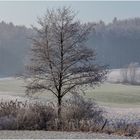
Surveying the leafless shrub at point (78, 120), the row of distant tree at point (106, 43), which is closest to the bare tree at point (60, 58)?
the leafless shrub at point (78, 120)

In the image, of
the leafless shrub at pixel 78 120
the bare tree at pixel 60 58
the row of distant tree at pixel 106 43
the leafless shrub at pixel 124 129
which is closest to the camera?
the leafless shrub at pixel 124 129

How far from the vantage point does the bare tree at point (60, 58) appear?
19812 millimetres

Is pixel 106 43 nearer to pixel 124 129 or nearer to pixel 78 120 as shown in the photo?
pixel 78 120

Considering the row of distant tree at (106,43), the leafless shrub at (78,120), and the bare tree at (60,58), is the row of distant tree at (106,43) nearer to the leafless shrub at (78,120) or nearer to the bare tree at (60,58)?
the bare tree at (60,58)

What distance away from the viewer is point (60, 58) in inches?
788

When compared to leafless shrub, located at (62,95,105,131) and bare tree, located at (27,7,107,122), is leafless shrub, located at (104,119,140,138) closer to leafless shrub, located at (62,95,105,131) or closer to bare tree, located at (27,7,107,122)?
leafless shrub, located at (62,95,105,131)

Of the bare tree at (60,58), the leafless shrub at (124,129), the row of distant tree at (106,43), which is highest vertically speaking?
the row of distant tree at (106,43)

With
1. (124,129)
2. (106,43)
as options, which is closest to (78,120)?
(124,129)

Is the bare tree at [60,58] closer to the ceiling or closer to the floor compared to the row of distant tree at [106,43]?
closer to the floor

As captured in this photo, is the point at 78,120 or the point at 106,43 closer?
the point at 78,120

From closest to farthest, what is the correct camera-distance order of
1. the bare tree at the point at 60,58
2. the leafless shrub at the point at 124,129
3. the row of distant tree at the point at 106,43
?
the leafless shrub at the point at 124,129, the bare tree at the point at 60,58, the row of distant tree at the point at 106,43

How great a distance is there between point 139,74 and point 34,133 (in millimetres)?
116590

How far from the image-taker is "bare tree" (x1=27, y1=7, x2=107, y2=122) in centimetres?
1981

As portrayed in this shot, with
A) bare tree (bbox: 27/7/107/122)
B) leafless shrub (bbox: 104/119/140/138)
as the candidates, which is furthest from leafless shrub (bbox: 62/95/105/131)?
bare tree (bbox: 27/7/107/122)
